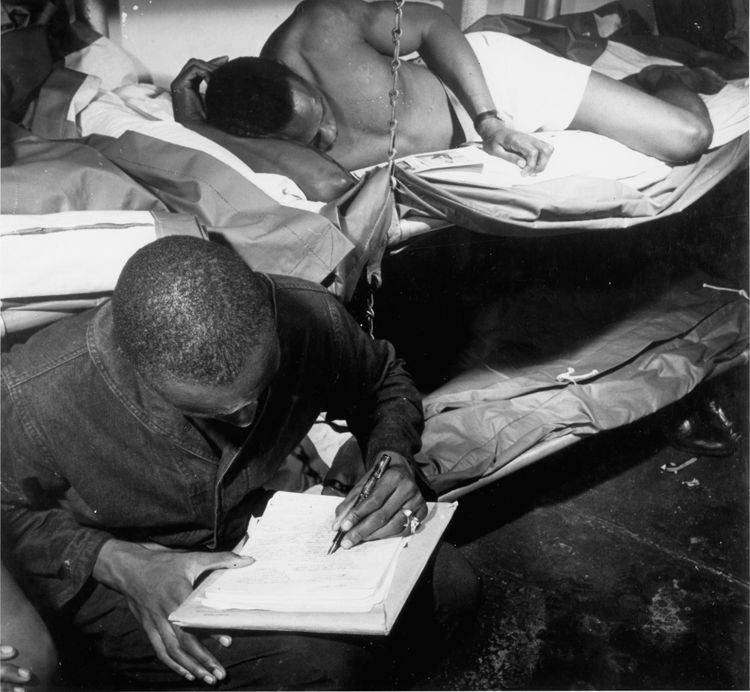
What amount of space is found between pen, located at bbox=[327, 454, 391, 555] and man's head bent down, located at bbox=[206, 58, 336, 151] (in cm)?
63

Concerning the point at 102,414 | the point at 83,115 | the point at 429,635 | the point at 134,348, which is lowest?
the point at 429,635

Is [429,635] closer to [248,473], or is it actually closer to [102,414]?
Result: [248,473]

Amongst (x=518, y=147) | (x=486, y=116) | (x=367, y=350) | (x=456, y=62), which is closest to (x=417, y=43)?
(x=456, y=62)

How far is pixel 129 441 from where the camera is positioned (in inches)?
34.3

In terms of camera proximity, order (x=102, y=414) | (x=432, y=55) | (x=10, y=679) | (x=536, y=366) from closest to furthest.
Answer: (x=10, y=679), (x=102, y=414), (x=432, y=55), (x=536, y=366)

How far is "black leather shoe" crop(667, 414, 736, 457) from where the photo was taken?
1.83m

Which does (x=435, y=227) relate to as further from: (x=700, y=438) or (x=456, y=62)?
(x=700, y=438)

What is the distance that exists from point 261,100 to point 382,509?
31.4 inches

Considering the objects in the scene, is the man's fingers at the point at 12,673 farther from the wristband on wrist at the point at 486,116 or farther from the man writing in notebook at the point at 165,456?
the wristband on wrist at the point at 486,116

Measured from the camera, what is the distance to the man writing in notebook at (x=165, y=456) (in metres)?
0.72

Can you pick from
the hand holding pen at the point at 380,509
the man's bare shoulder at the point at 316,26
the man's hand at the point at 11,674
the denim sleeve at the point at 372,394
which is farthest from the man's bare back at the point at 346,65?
the man's hand at the point at 11,674

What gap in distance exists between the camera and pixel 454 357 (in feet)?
5.76

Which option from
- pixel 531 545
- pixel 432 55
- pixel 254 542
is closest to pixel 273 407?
pixel 254 542

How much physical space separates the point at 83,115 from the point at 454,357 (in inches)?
39.6
